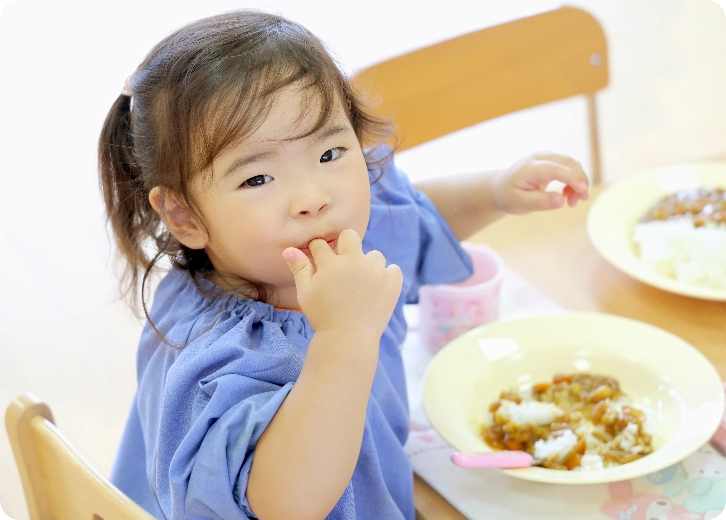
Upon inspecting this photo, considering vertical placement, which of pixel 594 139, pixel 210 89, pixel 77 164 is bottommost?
pixel 594 139

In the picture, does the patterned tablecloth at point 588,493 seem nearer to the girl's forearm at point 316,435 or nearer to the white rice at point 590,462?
the white rice at point 590,462

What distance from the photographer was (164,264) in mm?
984

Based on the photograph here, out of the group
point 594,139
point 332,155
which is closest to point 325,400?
point 332,155

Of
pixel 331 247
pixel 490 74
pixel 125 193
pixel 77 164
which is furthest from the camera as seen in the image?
pixel 77 164

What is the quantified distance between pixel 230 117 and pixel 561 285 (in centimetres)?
57

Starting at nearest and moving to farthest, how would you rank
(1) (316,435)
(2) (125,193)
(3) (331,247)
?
1. (1) (316,435)
2. (3) (331,247)
3. (2) (125,193)

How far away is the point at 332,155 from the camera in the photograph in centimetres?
75

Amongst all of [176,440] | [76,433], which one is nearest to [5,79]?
[76,433]

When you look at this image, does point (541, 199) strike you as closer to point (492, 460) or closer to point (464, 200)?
point (464, 200)

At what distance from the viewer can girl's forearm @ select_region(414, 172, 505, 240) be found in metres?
1.07

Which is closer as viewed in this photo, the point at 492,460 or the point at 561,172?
the point at 492,460

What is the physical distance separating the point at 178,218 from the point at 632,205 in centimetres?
70

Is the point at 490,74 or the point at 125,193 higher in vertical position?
the point at 125,193

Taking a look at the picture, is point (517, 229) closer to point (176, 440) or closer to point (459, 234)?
point (459, 234)
